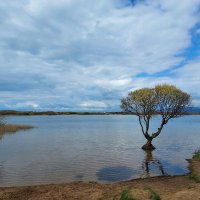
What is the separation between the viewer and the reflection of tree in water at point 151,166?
31875 mm

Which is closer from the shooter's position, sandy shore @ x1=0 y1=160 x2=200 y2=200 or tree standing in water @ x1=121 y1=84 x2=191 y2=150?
sandy shore @ x1=0 y1=160 x2=200 y2=200

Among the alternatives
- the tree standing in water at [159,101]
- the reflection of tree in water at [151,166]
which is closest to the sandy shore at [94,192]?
the reflection of tree in water at [151,166]

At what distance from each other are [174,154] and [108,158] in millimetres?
10328

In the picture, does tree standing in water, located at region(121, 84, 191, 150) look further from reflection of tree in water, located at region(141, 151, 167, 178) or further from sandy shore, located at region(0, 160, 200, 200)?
sandy shore, located at region(0, 160, 200, 200)

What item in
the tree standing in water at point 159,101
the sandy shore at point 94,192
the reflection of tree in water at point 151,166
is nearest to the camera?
the sandy shore at point 94,192

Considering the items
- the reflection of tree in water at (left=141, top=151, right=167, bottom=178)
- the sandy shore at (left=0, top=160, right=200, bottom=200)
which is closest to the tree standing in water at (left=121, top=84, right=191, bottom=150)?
the reflection of tree in water at (left=141, top=151, right=167, bottom=178)

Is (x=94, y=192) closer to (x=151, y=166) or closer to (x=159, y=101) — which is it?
(x=151, y=166)

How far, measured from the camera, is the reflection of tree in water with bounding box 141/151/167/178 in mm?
31875

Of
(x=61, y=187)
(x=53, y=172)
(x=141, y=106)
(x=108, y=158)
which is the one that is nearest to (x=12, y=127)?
(x=141, y=106)

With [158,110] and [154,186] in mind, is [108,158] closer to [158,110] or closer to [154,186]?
[158,110]

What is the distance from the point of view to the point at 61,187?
907 inches

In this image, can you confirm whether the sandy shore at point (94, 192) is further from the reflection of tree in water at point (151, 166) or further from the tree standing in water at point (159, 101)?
the tree standing in water at point (159, 101)

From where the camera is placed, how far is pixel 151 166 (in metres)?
35.7

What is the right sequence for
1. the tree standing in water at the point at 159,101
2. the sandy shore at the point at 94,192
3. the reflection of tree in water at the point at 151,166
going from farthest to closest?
the tree standing in water at the point at 159,101, the reflection of tree in water at the point at 151,166, the sandy shore at the point at 94,192
